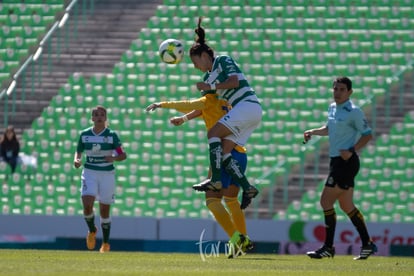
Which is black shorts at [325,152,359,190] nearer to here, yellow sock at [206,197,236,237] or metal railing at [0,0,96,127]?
yellow sock at [206,197,236,237]

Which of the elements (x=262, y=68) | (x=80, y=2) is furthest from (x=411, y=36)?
(x=80, y=2)

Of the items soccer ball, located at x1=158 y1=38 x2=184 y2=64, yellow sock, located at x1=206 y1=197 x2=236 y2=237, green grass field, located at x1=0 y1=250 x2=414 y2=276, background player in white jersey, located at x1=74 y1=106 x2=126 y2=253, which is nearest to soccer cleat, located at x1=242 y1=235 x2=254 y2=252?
green grass field, located at x1=0 y1=250 x2=414 y2=276

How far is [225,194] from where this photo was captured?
10617 mm

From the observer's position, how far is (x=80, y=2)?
21922mm

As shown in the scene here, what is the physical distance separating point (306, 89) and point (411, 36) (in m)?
2.22

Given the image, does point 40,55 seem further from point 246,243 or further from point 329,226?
point 246,243

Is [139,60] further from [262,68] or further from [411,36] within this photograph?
[411,36]

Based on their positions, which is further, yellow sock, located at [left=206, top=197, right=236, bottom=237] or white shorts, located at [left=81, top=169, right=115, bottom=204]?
white shorts, located at [left=81, top=169, right=115, bottom=204]

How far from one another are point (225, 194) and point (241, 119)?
0.82 metres

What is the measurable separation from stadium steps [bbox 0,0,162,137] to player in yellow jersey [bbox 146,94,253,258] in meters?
9.94

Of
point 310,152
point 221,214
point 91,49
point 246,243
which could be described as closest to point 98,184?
point 221,214

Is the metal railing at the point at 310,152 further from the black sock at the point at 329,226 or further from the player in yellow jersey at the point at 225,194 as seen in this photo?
the player in yellow jersey at the point at 225,194

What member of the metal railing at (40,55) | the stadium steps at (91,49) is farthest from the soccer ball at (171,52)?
the metal railing at (40,55)

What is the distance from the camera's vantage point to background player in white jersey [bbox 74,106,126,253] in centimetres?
1445
